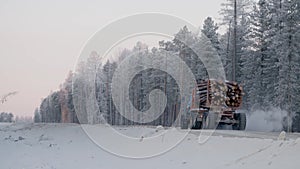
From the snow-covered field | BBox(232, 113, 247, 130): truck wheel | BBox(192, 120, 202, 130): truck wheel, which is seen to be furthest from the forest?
BBox(232, 113, 247, 130): truck wheel

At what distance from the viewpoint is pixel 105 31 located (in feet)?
47.3

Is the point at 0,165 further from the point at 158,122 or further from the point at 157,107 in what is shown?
the point at 158,122

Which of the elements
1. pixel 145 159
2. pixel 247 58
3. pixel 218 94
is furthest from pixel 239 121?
pixel 247 58

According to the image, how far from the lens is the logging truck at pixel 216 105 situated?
1962cm

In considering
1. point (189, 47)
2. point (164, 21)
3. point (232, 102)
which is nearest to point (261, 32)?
point (189, 47)

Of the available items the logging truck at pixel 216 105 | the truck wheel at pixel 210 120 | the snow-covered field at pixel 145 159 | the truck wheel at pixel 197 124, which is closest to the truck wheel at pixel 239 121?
the logging truck at pixel 216 105

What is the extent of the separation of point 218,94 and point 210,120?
1536 mm

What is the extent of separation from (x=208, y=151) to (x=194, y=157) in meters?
0.50

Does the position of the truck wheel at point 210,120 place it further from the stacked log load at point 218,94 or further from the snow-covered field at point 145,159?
the snow-covered field at point 145,159

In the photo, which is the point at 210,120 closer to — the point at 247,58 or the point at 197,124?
the point at 197,124

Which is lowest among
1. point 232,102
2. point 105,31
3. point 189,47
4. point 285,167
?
point 285,167

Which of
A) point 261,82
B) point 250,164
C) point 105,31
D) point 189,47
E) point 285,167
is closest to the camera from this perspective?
point 285,167

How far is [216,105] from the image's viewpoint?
19.8 meters

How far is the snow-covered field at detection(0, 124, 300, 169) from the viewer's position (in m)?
10.1
